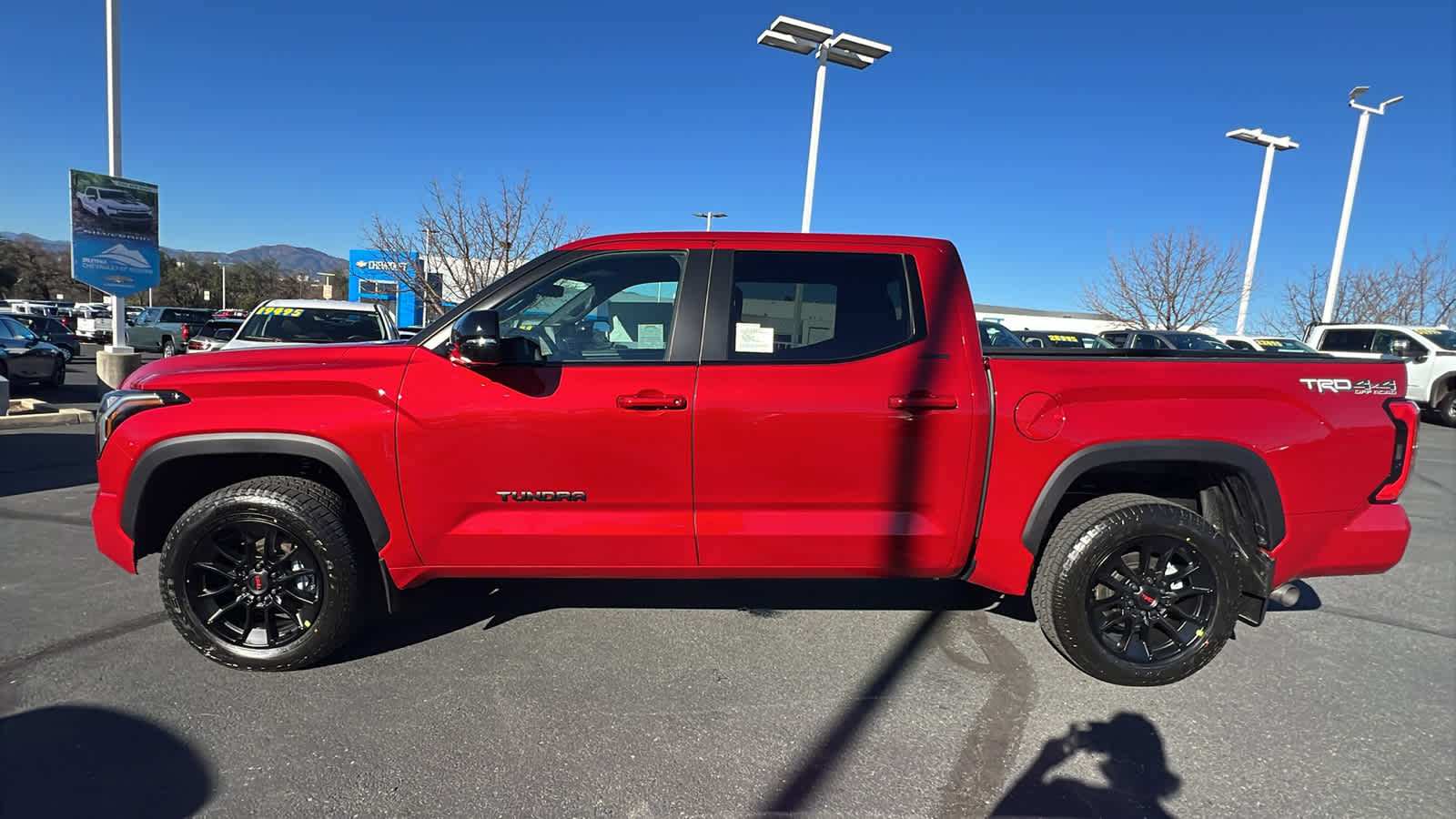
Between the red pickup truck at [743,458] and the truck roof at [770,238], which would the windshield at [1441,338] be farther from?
the truck roof at [770,238]

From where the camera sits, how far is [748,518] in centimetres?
302

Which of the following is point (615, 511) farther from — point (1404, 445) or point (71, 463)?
point (71, 463)

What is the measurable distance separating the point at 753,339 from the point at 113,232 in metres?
14.1

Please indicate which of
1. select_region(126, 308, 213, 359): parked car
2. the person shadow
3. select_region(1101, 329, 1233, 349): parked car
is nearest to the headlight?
the person shadow

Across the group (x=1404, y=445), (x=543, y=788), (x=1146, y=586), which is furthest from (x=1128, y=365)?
(x=543, y=788)

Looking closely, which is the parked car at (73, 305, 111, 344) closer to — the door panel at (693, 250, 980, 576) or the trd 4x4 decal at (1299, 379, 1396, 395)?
the door panel at (693, 250, 980, 576)

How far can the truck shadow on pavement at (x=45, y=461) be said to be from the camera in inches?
242

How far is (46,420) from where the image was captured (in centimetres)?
888

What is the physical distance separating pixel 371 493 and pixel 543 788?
1.37 metres

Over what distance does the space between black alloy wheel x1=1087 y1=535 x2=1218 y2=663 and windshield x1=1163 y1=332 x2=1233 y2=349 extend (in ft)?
46.5

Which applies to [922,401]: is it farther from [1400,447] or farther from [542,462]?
[1400,447]

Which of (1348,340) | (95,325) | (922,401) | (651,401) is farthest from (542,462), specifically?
(95,325)

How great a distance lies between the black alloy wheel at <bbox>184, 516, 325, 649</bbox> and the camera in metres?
3.07

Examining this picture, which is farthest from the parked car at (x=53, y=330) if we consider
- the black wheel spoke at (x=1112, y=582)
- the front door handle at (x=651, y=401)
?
the black wheel spoke at (x=1112, y=582)
